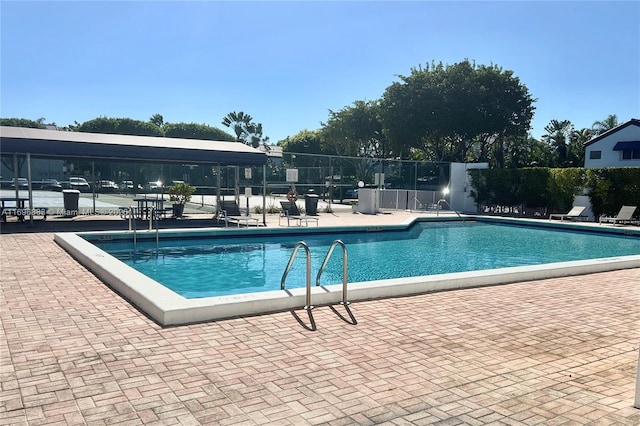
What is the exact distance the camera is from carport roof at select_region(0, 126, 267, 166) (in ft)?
44.1

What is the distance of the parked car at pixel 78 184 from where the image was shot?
20998 mm

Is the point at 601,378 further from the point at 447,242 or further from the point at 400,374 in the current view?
the point at 447,242

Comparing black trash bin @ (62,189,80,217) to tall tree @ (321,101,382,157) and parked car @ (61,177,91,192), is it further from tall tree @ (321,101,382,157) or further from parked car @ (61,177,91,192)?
tall tree @ (321,101,382,157)

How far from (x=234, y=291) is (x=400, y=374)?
483 centimetres

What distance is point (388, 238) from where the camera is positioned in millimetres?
15133

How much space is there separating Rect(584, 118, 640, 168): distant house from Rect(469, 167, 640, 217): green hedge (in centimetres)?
1992

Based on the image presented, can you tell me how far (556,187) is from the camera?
2134cm

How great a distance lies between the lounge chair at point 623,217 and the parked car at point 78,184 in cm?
2147

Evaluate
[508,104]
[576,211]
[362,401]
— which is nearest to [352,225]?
[576,211]

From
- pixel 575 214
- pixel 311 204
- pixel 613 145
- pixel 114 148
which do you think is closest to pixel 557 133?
pixel 613 145

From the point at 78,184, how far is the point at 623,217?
23.8 metres

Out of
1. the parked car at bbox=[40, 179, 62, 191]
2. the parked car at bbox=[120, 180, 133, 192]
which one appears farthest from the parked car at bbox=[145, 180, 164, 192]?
the parked car at bbox=[40, 179, 62, 191]

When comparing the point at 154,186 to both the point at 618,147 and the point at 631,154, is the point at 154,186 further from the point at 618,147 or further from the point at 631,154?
the point at 631,154

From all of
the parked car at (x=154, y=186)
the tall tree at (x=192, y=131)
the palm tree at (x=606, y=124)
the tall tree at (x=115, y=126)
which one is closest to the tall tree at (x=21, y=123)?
the tall tree at (x=115, y=126)
